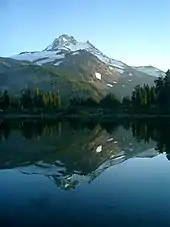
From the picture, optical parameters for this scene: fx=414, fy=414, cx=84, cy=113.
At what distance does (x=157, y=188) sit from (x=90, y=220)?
7.24m

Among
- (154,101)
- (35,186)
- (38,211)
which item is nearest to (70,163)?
(35,186)

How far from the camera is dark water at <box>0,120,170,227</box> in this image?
56.7 feet

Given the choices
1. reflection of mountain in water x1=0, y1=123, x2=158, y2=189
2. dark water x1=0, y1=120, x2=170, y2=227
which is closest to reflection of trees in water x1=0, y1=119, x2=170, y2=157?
reflection of mountain in water x1=0, y1=123, x2=158, y2=189

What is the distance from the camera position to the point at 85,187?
23844 millimetres

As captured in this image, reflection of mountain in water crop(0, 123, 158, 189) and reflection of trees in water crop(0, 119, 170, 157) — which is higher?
reflection of trees in water crop(0, 119, 170, 157)

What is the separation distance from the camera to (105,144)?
48.4 meters

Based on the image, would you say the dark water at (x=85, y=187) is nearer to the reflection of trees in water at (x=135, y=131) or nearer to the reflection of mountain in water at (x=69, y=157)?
the reflection of mountain in water at (x=69, y=157)

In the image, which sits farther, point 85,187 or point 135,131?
point 135,131

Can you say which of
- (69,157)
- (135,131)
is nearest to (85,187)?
(69,157)

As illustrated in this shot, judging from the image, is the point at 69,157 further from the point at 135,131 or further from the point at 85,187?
the point at 135,131

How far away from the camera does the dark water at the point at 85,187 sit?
56.7 ft

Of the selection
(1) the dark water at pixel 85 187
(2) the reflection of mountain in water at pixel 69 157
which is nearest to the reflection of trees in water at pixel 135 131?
(2) the reflection of mountain in water at pixel 69 157

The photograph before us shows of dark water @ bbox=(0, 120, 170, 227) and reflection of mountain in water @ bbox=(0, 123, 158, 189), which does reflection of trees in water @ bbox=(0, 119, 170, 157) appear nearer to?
reflection of mountain in water @ bbox=(0, 123, 158, 189)

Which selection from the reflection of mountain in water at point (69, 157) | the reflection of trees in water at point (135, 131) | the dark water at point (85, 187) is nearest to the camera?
the dark water at point (85, 187)
